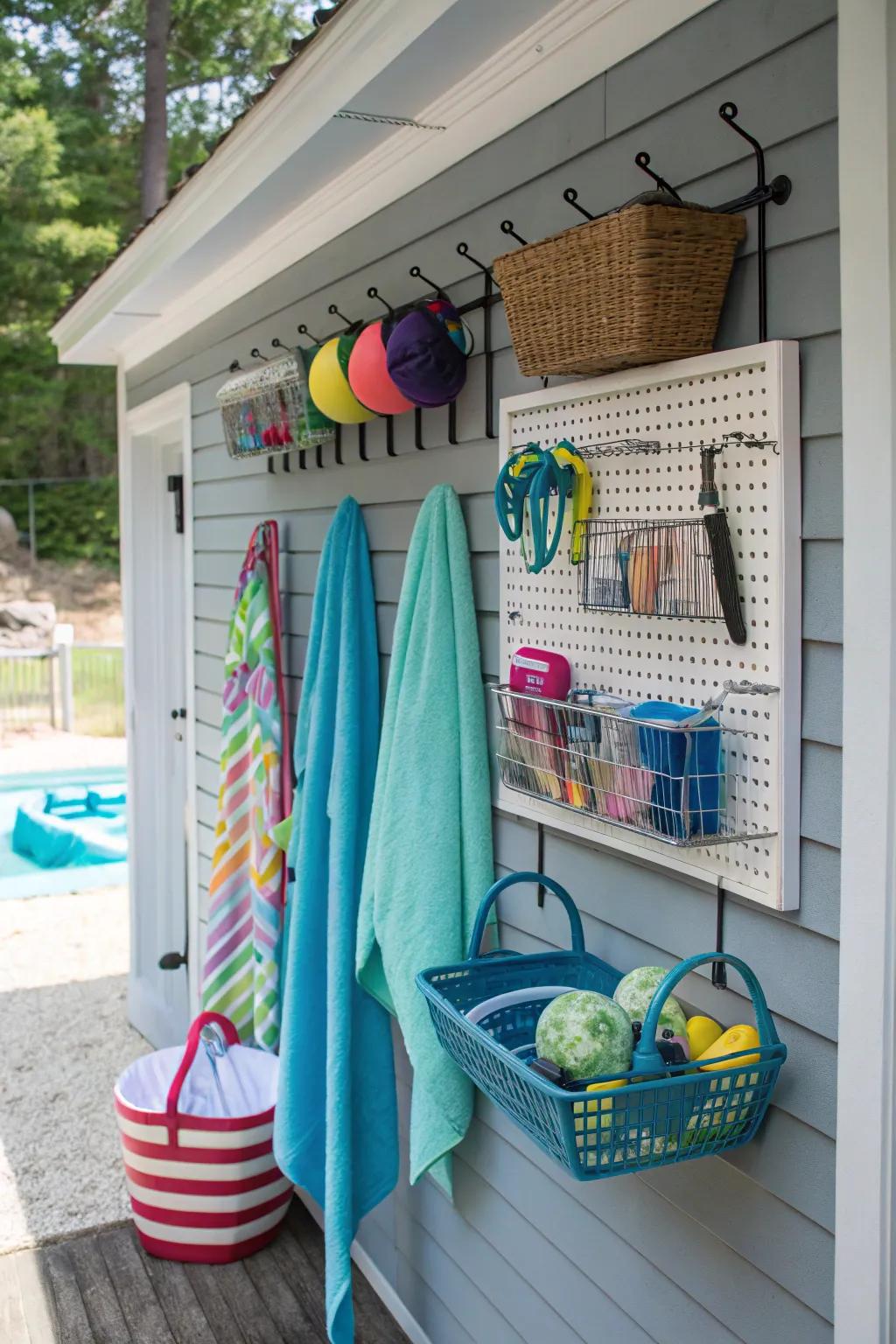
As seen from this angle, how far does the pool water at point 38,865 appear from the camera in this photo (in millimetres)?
6855

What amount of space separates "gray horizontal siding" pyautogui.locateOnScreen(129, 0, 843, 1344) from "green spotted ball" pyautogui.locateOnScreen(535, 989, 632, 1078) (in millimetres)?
197

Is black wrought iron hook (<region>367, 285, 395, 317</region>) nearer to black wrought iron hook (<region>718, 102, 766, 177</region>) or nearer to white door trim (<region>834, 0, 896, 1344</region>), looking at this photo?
black wrought iron hook (<region>718, 102, 766, 177</region>)

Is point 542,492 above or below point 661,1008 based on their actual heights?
above

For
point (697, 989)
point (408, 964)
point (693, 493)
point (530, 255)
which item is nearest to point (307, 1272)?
point (408, 964)

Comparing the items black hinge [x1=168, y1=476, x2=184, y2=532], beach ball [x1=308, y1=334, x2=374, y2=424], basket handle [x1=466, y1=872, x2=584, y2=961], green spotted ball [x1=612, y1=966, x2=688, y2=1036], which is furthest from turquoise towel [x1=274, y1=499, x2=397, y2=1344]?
black hinge [x1=168, y1=476, x2=184, y2=532]

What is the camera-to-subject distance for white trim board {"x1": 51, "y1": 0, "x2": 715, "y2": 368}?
1816 millimetres

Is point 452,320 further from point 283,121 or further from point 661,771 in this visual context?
point 661,771

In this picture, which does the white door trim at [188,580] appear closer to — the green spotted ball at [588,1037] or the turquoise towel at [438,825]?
the turquoise towel at [438,825]

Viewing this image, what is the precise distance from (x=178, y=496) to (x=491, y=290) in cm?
238

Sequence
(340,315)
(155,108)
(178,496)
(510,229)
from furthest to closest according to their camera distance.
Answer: (155,108) → (178,496) → (340,315) → (510,229)

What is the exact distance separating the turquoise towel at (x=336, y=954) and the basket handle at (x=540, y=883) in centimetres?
66

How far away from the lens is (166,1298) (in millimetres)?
2883

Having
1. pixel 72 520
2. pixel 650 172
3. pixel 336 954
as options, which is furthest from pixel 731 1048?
pixel 72 520

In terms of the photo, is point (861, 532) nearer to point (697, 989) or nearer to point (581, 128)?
point (697, 989)
